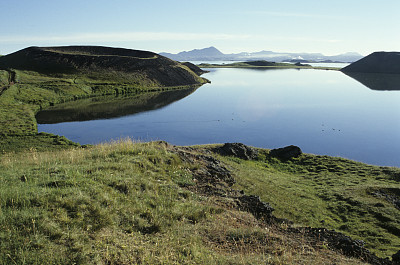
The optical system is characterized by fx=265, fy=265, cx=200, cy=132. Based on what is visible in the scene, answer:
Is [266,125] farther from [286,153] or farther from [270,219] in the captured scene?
[270,219]

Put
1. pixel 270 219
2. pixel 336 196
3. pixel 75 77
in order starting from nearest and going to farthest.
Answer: pixel 270 219 < pixel 336 196 < pixel 75 77

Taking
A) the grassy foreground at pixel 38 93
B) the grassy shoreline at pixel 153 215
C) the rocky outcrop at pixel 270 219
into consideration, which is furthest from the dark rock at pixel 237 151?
the grassy foreground at pixel 38 93

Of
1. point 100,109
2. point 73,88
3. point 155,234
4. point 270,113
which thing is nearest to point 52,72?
point 73,88

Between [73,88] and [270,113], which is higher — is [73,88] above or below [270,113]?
above

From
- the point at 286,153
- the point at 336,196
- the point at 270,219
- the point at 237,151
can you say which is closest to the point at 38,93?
the point at 237,151

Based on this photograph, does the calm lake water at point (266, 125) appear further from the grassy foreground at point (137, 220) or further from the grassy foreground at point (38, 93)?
the grassy foreground at point (137, 220)

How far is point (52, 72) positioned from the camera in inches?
5157

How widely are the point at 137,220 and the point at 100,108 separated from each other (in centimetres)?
8106

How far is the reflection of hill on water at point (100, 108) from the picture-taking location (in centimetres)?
7038

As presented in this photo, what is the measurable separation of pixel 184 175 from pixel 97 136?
4239 centimetres

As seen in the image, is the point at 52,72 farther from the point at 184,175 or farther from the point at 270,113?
the point at 184,175

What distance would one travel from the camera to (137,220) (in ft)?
33.9

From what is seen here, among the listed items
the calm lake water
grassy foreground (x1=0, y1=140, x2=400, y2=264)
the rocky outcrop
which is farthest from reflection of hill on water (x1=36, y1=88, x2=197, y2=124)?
the rocky outcrop

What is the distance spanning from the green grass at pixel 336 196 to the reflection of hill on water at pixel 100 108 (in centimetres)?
5267
